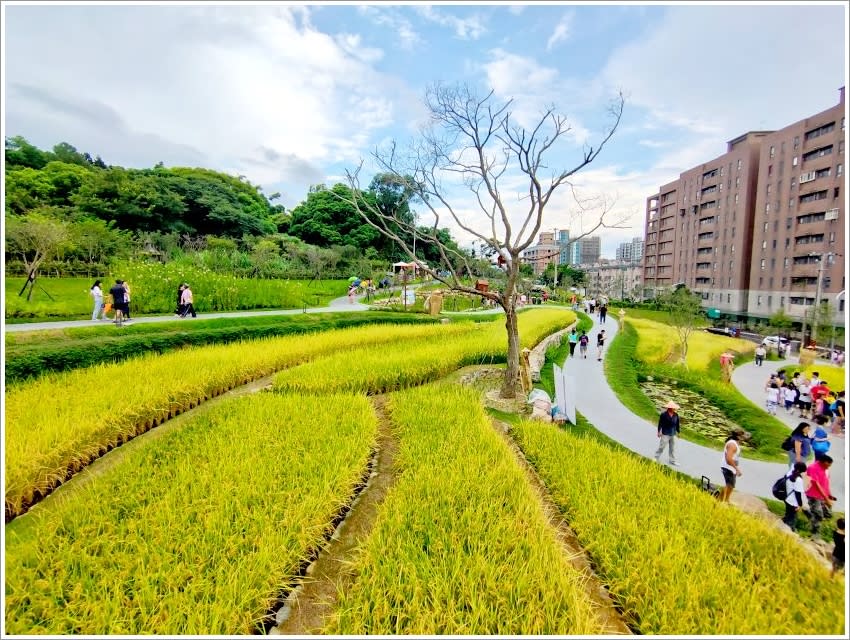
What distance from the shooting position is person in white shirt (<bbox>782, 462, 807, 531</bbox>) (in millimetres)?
2926

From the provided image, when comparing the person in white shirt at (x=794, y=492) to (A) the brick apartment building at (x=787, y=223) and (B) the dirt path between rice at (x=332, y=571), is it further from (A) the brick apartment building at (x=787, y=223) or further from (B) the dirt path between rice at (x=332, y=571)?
(B) the dirt path between rice at (x=332, y=571)

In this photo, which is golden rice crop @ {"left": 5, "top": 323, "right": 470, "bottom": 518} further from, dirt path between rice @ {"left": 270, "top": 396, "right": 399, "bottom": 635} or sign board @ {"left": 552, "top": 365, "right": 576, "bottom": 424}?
sign board @ {"left": 552, "top": 365, "right": 576, "bottom": 424}

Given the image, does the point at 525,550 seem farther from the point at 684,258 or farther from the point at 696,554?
the point at 684,258

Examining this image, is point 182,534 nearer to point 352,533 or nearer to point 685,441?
point 352,533

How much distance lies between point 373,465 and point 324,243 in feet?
108

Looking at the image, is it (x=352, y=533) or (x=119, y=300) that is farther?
(x=119, y=300)

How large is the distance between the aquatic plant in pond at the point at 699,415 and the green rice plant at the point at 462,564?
159 inches

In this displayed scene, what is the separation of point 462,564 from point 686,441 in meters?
5.26

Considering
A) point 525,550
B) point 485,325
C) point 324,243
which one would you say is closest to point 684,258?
point 485,325

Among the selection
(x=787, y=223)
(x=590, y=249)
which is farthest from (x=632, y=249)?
(x=787, y=223)

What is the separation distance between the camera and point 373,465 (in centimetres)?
420

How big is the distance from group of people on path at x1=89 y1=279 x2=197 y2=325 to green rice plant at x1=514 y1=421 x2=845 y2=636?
10.9 metres

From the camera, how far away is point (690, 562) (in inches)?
98.7

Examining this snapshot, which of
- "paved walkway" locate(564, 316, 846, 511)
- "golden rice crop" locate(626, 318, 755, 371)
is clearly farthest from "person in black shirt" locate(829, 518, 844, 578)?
"golden rice crop" locate(626, 318, 755, 371)
